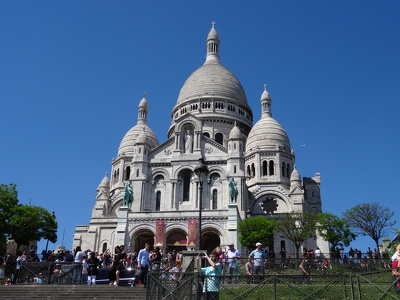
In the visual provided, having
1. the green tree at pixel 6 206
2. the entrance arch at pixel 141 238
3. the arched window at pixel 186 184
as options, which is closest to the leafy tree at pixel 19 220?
the green tree at pixel 6 206

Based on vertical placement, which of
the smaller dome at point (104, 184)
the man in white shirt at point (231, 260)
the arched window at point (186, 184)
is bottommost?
the man in white shirt at point (231, 260)

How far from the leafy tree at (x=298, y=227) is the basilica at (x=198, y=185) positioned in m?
4.43

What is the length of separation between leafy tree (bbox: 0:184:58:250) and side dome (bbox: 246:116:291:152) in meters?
28.3

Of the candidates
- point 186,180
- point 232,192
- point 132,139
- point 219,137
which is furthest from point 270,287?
point 132,139

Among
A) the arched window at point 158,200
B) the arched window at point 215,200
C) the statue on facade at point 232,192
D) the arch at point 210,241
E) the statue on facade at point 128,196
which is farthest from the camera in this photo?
the arched window at point 158,200

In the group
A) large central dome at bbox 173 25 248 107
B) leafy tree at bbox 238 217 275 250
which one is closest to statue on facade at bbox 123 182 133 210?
leafy tree at bbox 238 217 275 250

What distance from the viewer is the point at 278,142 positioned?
60.6 meters

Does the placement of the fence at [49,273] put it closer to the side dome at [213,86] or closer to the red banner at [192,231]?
the red banner at [192,231]

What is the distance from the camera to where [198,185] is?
51312 mm

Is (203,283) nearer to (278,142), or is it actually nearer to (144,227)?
(144,227)

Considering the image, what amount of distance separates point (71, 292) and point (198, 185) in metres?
33.1

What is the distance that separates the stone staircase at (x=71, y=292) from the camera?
58.9ft

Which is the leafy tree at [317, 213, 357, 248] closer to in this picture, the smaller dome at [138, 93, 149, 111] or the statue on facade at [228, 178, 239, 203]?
the statue on facade at [228, 178, 239, 203]

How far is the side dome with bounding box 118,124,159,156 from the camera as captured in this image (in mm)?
65938
